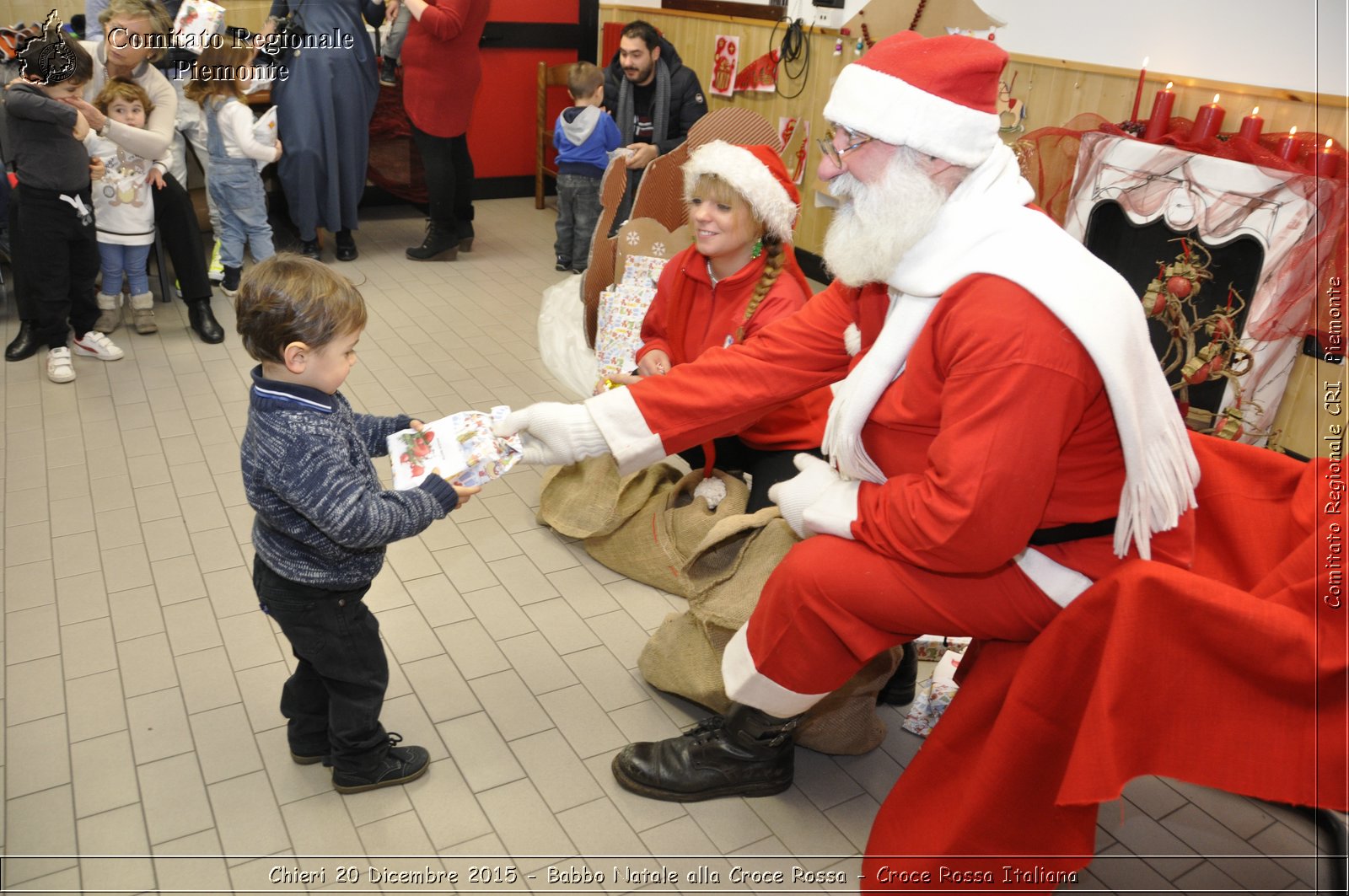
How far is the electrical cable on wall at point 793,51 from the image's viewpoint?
5.77 m

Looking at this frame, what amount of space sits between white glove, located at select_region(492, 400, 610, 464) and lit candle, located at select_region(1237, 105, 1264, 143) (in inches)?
113

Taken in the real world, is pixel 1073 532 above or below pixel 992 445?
below

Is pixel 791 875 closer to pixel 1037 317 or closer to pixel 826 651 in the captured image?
pixel 826 651

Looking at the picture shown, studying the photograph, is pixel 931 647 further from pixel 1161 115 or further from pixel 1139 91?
pixel 1139 91

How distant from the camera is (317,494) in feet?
5.97

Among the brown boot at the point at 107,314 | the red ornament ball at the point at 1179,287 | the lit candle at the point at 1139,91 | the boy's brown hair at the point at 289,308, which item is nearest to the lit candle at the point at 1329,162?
the red ornament ball at the point at 1179,287

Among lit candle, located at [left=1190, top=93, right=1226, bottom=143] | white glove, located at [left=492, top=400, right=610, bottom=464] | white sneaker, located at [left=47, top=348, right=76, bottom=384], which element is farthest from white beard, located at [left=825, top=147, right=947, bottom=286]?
white sneaker, located at [left=47, top=348, right=76, bottom=384]

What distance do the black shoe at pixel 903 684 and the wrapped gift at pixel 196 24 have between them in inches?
167

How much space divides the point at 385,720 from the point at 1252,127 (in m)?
3.56

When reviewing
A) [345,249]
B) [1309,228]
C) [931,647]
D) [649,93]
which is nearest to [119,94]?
[345,249]

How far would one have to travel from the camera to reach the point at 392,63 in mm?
6172

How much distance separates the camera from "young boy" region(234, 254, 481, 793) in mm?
1818

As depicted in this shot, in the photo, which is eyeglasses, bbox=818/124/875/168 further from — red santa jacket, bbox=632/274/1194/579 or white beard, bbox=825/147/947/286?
red santa jacket, bbox=632/274/1194/579

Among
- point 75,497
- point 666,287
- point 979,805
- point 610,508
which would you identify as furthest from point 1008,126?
point 75,497
